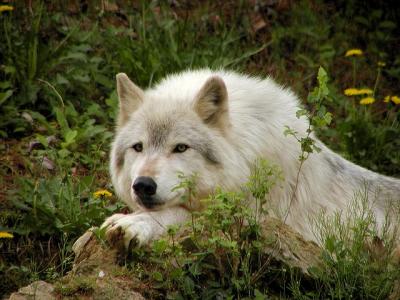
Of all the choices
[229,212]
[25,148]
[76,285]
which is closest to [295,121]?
[229,212]

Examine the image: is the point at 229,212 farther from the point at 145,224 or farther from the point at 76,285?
the point at 76,285

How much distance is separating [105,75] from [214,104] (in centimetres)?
321

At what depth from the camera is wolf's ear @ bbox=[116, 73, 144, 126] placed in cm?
511

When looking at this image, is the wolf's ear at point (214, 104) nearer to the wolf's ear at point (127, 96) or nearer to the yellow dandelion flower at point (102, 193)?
the wolf's ear at point (127, 96)

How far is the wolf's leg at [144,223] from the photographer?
4066mm

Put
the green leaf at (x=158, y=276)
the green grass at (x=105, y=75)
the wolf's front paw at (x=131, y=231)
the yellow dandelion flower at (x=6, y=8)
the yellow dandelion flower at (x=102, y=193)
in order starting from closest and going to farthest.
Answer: the green leaf at (x=158, y=276) → the wolf's front paw at (x=131, y=231) → the yellow dandelion flower at (x=102, y=193) → the green grass at (x=105, y=75) → the yellow dandelion flower at (x=6, y=8)

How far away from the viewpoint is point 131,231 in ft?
13.4

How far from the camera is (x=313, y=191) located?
16.6 ft

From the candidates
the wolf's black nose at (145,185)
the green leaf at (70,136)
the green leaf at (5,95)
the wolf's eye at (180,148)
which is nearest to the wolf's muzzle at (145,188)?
the wolf's black nose at (145,185)

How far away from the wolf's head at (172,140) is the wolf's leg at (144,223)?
7 centimetres

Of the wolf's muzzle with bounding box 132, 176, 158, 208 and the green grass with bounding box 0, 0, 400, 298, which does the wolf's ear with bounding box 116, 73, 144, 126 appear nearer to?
the green grass with bounding box 0, 0, 400, 298

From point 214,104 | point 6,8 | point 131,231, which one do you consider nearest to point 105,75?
point 6,8

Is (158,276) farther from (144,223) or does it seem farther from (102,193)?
(102,193)

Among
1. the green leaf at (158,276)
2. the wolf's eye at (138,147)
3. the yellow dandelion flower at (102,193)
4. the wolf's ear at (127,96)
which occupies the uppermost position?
the wolf's ear at (127,96)
